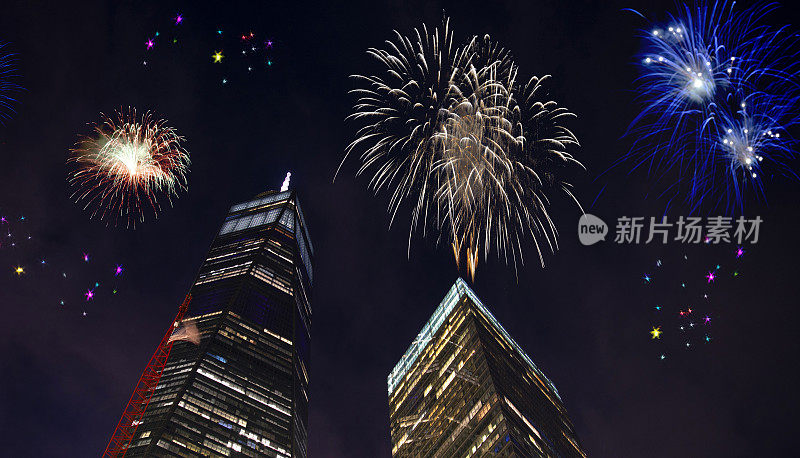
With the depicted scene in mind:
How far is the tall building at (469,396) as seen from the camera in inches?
3553

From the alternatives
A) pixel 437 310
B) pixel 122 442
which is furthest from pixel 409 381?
pixel 122 442

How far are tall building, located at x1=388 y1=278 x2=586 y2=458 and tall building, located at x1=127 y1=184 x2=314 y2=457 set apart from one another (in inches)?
1239

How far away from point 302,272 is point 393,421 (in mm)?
83429

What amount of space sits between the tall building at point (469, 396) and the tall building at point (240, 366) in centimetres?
3148

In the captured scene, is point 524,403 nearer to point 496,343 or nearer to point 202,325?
point 496,343

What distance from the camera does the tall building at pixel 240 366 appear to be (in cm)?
9719

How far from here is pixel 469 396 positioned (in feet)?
332

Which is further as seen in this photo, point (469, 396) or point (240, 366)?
point (240, 366)

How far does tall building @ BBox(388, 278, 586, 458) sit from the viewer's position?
296ft

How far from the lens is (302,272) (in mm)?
193125

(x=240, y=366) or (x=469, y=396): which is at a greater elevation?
(x=469, y=396)

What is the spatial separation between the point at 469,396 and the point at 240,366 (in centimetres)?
6033

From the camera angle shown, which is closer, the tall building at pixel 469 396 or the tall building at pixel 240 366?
the tall building at pixel 469 396

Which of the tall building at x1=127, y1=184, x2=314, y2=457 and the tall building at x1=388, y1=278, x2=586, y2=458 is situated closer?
the tall building at x1=388, y1=278, x2=586, y2=458
